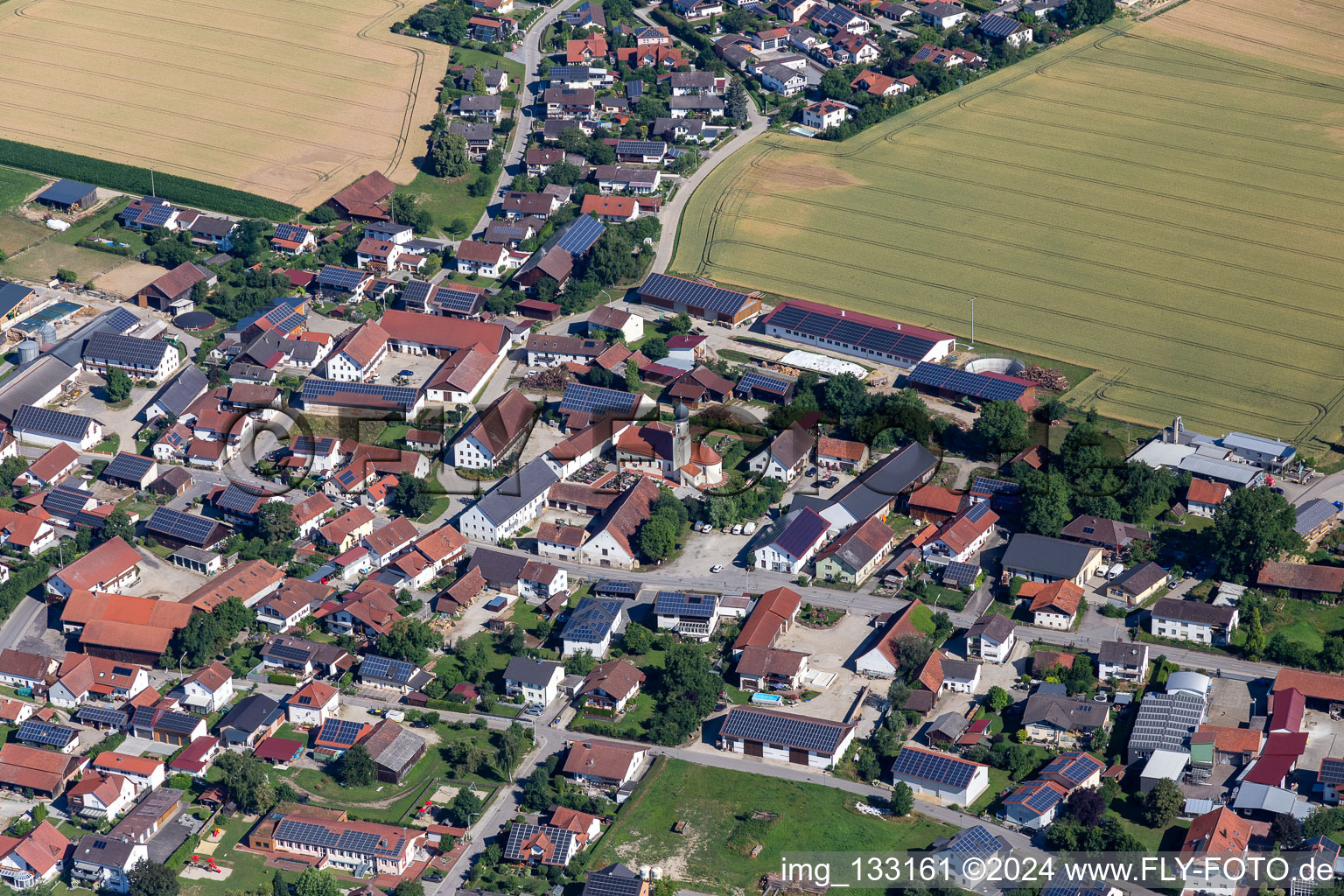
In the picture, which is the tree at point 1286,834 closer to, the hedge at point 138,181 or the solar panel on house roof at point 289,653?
the solar panel on house roof at point 289,653

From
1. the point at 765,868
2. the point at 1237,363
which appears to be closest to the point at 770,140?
the point at 1237,363

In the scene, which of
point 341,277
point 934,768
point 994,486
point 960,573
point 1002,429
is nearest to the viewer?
point 934,768

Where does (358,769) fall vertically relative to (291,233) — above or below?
below

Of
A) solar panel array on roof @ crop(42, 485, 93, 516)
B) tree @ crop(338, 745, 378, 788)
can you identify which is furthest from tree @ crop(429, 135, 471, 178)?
tree @ crop(338, 745, 378, 788)

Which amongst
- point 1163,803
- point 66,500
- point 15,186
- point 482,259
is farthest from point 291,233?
point 1163,803

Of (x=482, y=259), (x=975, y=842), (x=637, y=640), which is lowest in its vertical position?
(x=637, y=640)

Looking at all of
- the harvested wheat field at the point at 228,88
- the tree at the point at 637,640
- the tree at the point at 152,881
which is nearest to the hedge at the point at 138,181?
the harvested wheat field at the point at 228,88

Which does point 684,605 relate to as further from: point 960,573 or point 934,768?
point 934,768

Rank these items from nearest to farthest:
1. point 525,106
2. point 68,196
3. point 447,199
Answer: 1. point 68,196
2. point 447,199
3. point 525,106
